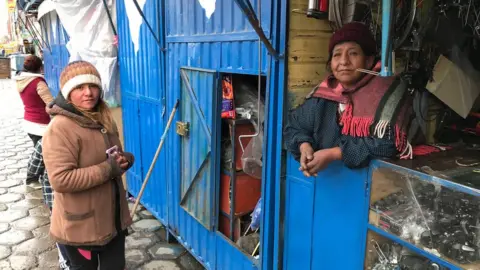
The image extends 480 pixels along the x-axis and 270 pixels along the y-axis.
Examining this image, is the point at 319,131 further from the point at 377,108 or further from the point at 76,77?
the point at 76,77

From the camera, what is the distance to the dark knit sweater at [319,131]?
1883mm

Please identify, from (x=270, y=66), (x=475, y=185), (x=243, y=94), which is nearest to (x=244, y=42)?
(x=270, y=66)

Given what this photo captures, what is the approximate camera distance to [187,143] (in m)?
3.51

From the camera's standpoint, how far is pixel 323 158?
193 centimetres

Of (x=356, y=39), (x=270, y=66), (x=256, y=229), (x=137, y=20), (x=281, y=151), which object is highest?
(x=137, y=20)

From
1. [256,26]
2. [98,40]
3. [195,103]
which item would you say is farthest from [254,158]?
[98,40]

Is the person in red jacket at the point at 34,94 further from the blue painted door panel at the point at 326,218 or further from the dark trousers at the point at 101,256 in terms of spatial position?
the blue painted door panel at the point at 326,218

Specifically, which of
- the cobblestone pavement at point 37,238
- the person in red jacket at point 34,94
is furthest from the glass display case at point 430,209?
the person in red jacket at point 34,94

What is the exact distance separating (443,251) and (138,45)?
3744 millimetres

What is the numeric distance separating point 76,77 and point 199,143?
3.96ft

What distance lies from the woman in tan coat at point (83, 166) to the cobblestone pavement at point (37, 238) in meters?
1.34

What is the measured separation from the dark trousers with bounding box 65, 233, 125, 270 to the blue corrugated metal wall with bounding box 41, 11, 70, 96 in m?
6.34

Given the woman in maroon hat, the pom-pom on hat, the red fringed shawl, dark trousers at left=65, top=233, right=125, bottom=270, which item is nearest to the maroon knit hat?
the woman in maroon hat

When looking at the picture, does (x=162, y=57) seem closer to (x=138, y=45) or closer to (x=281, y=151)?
(x=138, y=45)
